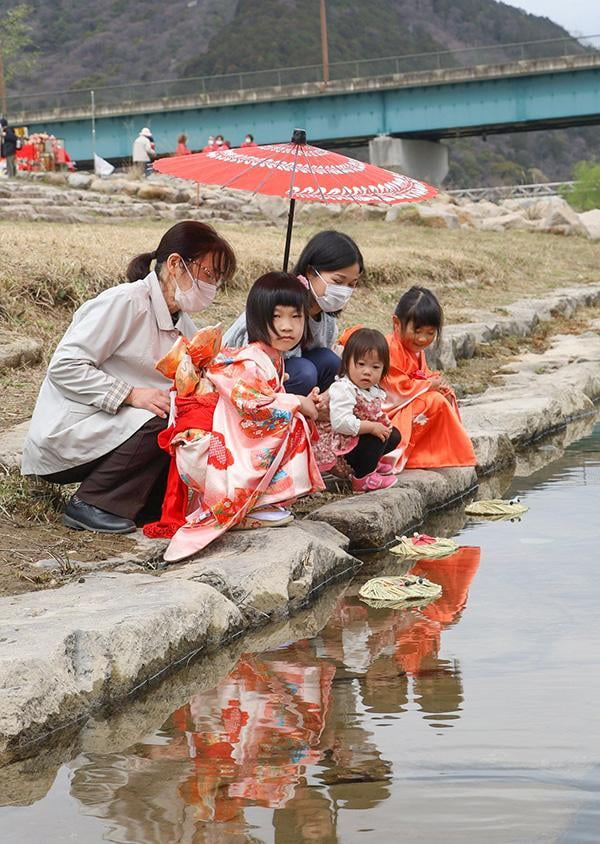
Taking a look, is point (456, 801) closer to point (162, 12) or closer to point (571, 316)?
point (571, 316)

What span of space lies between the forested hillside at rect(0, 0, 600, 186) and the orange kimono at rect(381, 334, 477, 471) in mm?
57230

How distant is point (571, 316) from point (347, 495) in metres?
7.70

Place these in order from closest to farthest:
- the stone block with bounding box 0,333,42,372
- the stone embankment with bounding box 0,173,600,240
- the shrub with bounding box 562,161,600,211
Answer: the stone block with bounding box 0,333,42,372, the stone embankment with bounding box 0,173,600,240, the shrub with bounding box 562,161,600,211

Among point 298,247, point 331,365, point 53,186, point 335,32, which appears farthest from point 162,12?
point 331,365

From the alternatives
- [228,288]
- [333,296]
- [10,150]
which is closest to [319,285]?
[333,296]

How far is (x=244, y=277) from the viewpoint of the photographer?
10.2m

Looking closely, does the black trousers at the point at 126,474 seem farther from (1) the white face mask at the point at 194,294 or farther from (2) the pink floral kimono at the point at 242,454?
(1) the white face mask at the point at 194,294

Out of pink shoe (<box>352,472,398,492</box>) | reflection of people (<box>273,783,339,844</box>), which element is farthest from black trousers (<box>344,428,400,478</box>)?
reflection of people (<box>273,783,339,844</box>)

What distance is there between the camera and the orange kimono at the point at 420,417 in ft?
18.8

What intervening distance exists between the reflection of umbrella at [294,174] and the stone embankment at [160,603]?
1.22 m

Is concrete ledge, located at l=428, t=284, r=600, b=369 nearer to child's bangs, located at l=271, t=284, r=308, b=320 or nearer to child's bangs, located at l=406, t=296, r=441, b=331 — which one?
child's bangs, located at l=406, t=296, r=441, b=331

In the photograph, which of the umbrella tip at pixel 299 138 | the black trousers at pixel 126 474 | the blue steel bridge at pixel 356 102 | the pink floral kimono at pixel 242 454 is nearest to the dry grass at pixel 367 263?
the umbrella tip at pixel 299 138

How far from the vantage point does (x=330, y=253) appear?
5043 mm

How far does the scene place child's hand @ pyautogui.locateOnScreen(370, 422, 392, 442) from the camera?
5.11m
